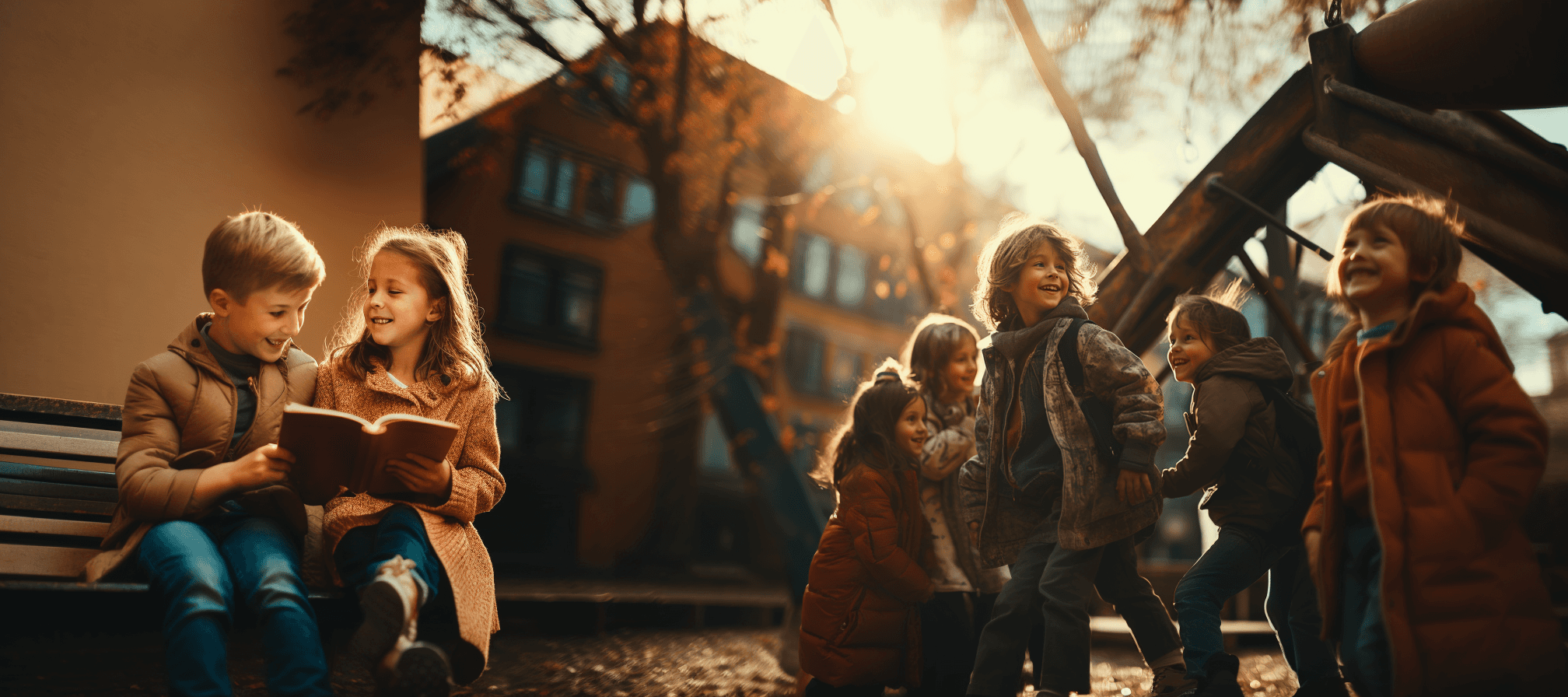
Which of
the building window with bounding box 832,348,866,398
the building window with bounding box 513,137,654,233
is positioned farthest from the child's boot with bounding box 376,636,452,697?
the building window with bounding box 832,348,866,398

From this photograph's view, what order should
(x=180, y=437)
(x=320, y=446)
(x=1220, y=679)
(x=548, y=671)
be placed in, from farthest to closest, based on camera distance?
(x=548, y=671)
(x=1220, y=679)
(x=180, y=437)
(x=320, y=446)

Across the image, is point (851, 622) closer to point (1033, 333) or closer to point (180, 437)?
point (1033, 333)

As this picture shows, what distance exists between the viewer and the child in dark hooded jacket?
2641 millimetres

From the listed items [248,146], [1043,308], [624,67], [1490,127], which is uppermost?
[624,67]

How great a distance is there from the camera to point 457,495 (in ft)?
7.66

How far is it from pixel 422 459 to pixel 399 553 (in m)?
0.25

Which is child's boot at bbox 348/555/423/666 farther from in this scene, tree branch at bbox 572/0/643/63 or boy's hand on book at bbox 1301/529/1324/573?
tree branch at bbox 572/0/643/63

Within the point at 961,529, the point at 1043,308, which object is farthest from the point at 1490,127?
the point at 961,529

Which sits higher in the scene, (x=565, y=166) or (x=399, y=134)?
(x=565, y=166)

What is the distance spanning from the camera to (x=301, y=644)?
193 cm

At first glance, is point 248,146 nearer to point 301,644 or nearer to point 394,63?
point 394,63

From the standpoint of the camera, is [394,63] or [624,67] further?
[624,67]

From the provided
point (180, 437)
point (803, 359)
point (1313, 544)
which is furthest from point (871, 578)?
point (803, 359)

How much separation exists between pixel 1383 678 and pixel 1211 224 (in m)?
1.82
